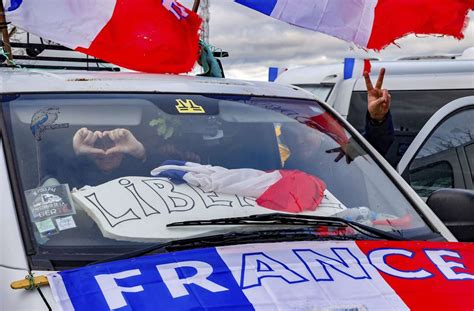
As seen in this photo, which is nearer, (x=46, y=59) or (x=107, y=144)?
(x=107, y=144)

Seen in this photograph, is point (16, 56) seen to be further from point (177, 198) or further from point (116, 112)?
point (177, 198)

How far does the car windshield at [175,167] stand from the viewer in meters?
2.79

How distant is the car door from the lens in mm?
5801

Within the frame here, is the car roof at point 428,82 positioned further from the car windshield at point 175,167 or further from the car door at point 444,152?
the car windshield at point 175,167

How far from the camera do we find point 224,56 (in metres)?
4.74

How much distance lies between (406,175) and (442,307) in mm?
3436

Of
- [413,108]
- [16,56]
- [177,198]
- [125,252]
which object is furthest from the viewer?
[413,108]

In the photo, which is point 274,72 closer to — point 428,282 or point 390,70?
point 390,70

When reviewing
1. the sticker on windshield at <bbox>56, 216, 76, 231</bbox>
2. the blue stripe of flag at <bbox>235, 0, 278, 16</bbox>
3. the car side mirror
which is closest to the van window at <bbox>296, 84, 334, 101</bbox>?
the blue stripe of flag at <bbox>235, 0, 278, 16</bbox>

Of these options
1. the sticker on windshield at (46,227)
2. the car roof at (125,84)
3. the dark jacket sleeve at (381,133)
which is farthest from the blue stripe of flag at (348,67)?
the sticker on windshield at (46,227)

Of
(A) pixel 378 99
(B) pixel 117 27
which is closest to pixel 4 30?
(B) pixel 117 27

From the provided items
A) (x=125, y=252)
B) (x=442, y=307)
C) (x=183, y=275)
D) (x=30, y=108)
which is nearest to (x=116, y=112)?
(x=30, y=108)

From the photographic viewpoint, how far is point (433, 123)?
5.83 m

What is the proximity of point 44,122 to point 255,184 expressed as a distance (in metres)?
0.86
